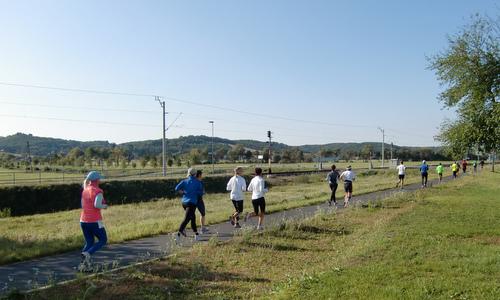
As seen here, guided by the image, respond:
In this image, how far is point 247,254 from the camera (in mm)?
9906

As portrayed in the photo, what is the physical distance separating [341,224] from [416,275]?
683 centimetres

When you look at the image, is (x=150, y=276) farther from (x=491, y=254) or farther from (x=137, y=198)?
(x=137, y=198)

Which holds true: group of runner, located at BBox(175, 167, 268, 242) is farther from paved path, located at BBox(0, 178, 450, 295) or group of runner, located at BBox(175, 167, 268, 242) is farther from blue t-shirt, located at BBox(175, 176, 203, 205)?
paved path, located at BBox(0, 178, 450, 295)

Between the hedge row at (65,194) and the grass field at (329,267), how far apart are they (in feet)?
89.5

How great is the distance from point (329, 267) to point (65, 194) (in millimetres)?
32782

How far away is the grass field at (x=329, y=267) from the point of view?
6.91 metres

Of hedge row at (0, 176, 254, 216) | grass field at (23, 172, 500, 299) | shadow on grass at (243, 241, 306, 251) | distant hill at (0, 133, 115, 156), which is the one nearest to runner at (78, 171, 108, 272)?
grass field at (23, 172, 500, 299)

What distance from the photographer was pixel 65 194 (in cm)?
3747

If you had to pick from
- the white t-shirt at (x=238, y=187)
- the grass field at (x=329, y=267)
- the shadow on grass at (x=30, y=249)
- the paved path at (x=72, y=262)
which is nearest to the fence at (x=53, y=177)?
the shadow on grass at (x=30, y=249)

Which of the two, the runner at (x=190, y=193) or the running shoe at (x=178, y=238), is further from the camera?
the runner at (x=190, y=193)

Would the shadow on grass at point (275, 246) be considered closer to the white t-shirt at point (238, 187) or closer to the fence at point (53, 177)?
the white t-shirt at point (238, 187)

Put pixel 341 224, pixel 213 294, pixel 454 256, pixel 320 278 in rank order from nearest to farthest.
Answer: pixel 213 294, pixel 320 278, pixel 454 256, pixel 341 224

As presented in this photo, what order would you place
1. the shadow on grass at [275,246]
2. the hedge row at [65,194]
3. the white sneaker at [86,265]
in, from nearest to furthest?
the white sneaker at [86,265] < the shadow on grass at [275,246] < the hedge row at [65,194]

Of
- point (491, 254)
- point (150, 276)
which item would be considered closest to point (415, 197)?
point (491, 254)
